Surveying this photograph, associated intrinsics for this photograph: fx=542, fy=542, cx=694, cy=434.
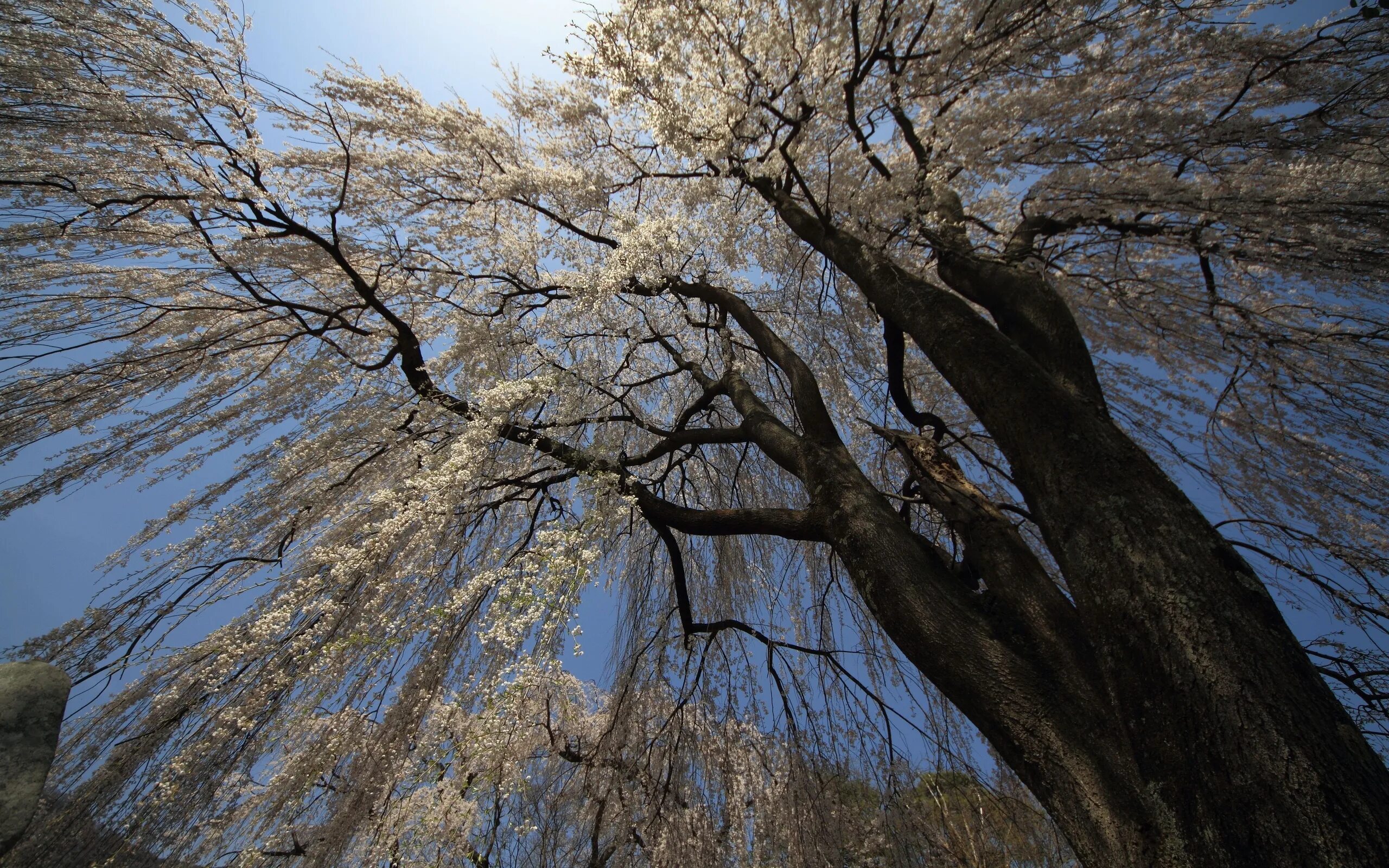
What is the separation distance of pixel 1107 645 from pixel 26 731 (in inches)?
152

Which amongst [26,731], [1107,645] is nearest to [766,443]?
[1107,645]

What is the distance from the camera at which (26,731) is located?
219 cm

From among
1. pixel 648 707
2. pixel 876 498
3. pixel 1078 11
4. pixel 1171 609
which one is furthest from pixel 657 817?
pixel 1078 11

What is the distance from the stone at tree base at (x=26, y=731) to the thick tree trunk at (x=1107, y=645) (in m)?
3.29

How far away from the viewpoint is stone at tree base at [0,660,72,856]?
2.09 m

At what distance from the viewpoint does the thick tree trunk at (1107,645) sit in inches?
39.0

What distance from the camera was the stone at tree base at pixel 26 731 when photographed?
2094 millimetres

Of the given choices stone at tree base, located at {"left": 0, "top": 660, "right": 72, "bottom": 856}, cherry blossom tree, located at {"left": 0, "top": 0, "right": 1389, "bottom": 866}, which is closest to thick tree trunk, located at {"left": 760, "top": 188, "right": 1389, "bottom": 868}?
cherry blossom tree, located at {"left": 0, "top": 0, "right": 1389, "bottom": 866}

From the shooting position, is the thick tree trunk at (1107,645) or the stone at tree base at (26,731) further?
the stone at tree base at (26,731)

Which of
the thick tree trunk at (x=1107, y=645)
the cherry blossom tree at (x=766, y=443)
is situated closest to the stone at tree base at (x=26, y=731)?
the cherry blossom tree at (x=766, y=443)

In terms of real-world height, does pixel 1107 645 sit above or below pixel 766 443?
below

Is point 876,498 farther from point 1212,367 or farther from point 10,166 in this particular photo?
point 10,166

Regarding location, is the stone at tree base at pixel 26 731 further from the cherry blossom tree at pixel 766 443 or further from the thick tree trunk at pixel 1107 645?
the thick tree trunk at pixel 1107 645

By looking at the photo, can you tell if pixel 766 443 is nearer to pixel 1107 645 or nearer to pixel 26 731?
pixel 1107 645
